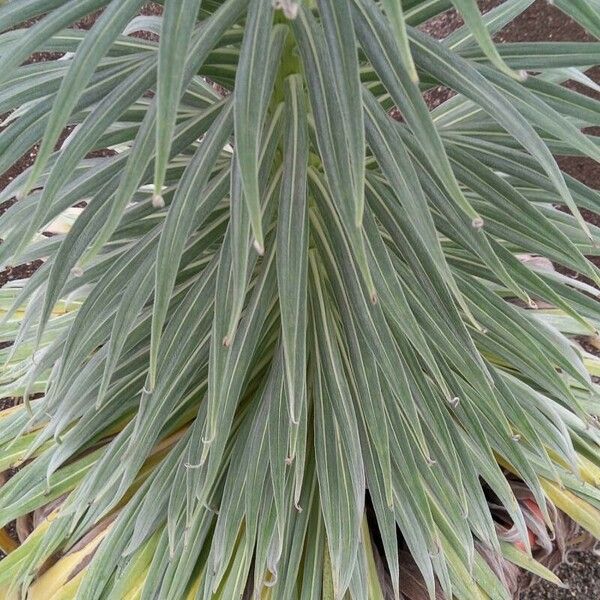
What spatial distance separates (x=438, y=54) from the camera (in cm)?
54

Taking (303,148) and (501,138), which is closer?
(303,148)

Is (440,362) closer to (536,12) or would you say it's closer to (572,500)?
(572,500)

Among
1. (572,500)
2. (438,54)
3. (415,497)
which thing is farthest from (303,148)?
(572,500)

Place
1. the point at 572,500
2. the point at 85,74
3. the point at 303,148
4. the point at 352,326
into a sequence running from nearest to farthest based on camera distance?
1. the point at 85,74
2. the point at 303,148
3. the point at 352,326
4. the point at 572,500

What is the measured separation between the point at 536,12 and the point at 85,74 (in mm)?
1502

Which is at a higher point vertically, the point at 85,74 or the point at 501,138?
the point at 85,74

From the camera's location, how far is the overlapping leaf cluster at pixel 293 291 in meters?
0.49

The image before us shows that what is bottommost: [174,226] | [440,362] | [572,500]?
[572,500]

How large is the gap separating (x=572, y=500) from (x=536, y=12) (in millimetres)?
1227

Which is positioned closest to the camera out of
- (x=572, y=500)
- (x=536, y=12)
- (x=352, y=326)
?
(x=352, y=326)

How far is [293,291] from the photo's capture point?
55 cm

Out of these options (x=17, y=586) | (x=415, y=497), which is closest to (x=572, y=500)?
(x=415, y=497)

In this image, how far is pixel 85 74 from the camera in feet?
1.46

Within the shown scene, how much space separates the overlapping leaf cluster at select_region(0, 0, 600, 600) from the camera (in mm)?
494
